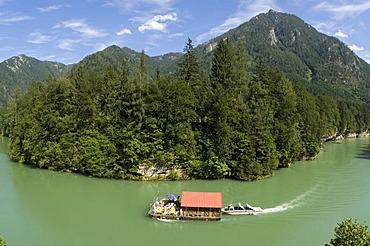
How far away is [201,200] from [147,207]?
5.51 metres

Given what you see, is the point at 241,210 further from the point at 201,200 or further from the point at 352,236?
the point at 352,236

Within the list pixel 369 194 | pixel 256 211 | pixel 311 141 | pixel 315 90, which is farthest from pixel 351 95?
pixel 256 211

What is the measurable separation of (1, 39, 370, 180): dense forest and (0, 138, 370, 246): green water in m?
2.39

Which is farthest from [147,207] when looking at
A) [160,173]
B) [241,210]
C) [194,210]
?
[160,173]

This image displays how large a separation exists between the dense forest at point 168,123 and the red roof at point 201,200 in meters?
13.1

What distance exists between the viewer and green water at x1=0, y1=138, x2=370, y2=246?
24438 millimetres

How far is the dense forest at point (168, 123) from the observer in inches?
1667

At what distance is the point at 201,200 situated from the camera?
91.7 feet

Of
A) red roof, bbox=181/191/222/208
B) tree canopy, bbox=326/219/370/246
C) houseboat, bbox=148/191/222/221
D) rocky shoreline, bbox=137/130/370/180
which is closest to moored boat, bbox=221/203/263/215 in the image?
houseboat, bbox=148/191/222/221

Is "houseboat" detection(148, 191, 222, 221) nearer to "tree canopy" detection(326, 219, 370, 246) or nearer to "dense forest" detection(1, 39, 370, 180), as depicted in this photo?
"dense forest" detection(1, 39, 370, 180)

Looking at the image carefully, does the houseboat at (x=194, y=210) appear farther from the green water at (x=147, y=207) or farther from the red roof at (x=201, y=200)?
the green water at (x=147, y=207)

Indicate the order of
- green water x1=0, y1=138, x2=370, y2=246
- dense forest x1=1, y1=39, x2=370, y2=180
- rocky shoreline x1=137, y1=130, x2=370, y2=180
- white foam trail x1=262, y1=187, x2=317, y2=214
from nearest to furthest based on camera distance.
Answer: green water x1=0, y1=138, x2=370, y2=246, white foam trail x1=262, y1=187, x2=317, y2=214, rocky shoreline x1=137, y1=130, x2=370, y2=180, dense forest x1=1, y1=39, x2=370, y2=180

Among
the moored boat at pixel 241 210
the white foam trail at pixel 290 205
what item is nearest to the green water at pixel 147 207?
the white foam trail at pixel 290 205

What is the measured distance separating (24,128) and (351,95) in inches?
6789
